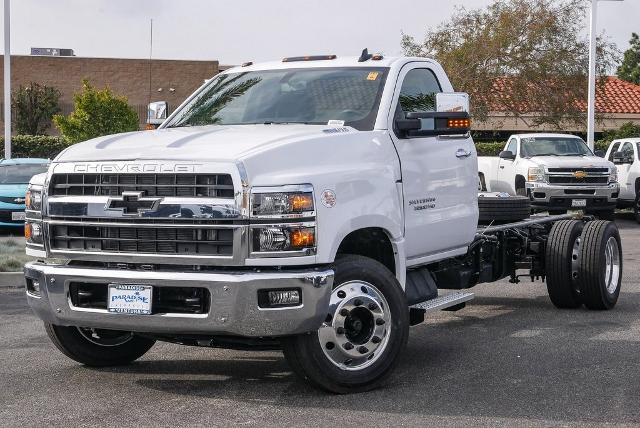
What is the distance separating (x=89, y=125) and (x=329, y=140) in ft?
110

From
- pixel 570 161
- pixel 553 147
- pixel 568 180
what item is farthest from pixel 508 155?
pixel 568 180

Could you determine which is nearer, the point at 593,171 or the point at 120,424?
the point at 120,424

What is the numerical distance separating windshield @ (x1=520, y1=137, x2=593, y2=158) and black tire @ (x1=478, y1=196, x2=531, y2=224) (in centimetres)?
1351

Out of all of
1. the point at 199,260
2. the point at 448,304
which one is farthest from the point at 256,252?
the point at 448,304

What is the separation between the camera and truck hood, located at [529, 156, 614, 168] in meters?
23.2

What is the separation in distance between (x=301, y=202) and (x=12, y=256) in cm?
923

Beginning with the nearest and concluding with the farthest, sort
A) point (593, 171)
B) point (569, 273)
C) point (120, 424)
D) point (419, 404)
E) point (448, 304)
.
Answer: point (120, 424)
point (419, 404)
point (448, 304)
point (569, 273)
point (593, 171)

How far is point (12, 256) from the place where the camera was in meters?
15.0

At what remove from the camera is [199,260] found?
6.66m

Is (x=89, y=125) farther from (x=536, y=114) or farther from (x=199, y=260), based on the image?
(x=199, y=260)

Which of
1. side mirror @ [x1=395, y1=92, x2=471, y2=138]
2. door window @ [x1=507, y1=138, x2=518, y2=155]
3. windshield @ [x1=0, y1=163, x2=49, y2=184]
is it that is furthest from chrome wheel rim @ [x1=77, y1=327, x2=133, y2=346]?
door window @ [x1=507, y1=138, x2=518, y2=155]

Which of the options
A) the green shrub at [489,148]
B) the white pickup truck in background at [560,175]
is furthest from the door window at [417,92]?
the green shrub at [489,148]

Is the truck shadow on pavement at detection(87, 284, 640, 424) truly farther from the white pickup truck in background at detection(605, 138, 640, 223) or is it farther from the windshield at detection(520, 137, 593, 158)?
the white pickup truck in background at detection(605, 138, 640, 223)

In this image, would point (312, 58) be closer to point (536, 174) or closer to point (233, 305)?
point (233, 305)
